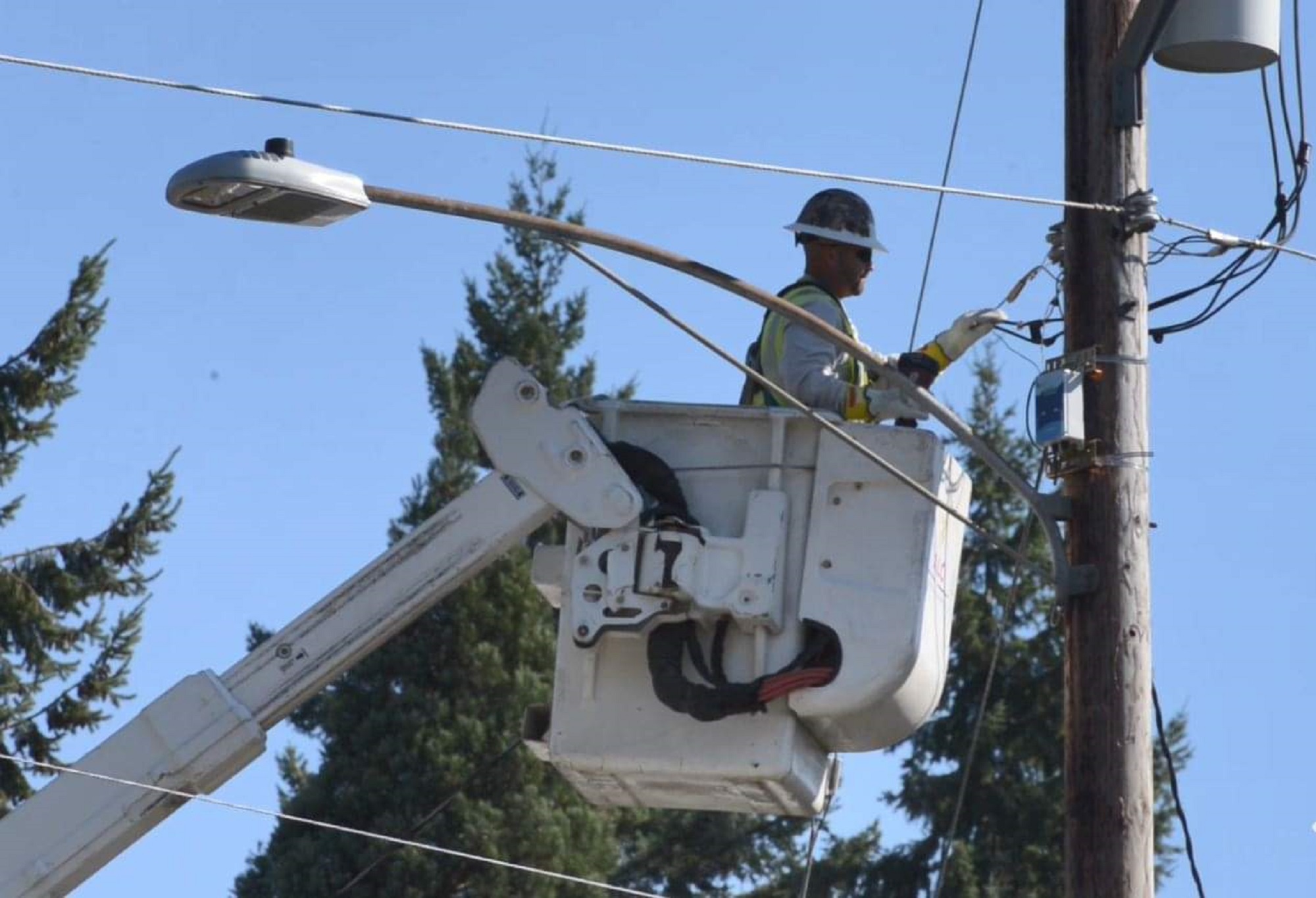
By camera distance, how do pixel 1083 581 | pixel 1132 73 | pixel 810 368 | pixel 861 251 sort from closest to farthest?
pixel 1083 581, pixel 810 368, pixel 1132 73, pixel 861 251

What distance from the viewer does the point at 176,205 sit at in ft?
27.5

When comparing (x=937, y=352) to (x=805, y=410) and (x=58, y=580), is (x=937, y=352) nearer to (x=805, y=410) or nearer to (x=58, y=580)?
(x=805, y=410)

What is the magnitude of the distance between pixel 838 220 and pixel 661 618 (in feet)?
6.31

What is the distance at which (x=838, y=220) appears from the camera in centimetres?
999

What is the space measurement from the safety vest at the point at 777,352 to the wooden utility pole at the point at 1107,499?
0.77 m

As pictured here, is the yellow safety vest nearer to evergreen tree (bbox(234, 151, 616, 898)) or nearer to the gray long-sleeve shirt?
the gray long-sleeve shirt

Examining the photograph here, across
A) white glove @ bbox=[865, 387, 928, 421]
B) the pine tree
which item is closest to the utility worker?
white glove @ bbox=[865, 387, 928, 421]

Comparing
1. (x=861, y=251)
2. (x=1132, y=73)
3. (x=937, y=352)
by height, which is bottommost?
(x=937, y=352)

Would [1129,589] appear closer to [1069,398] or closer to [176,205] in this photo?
[1069,398]

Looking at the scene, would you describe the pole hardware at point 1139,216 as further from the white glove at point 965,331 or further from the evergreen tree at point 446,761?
the evergreen tree at point 446,761

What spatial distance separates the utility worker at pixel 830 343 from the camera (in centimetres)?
930

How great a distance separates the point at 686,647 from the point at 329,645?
127 cm

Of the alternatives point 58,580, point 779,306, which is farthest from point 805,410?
point 58,580

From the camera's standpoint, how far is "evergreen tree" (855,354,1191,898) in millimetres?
26438
